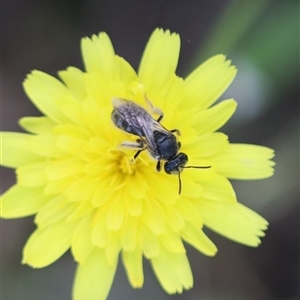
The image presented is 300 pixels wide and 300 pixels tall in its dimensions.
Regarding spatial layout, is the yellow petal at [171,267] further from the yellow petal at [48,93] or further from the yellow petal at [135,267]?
the yellow petal at [48,93]

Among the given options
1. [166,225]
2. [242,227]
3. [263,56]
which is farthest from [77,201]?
[263,56]

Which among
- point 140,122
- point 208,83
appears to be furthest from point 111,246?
point 208,83

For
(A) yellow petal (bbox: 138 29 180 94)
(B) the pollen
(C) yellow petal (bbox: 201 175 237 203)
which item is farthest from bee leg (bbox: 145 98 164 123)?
(C) yellow petal (bbox: 201 175 237 203)

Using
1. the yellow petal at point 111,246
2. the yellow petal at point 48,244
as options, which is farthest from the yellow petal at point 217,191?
the yellow petal at point 48,244

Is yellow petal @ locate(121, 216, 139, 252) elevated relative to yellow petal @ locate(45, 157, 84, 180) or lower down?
lower down

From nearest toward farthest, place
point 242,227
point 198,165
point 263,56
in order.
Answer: point 198,165, point 242,227, point 263,56

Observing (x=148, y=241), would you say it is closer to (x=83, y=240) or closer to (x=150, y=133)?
(x=83, y=240)

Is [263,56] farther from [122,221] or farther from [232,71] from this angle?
[122,221]

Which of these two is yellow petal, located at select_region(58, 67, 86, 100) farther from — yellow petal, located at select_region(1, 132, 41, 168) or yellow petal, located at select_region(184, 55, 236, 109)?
yellow petal, located at select_region(184, 55, 236, 109)
